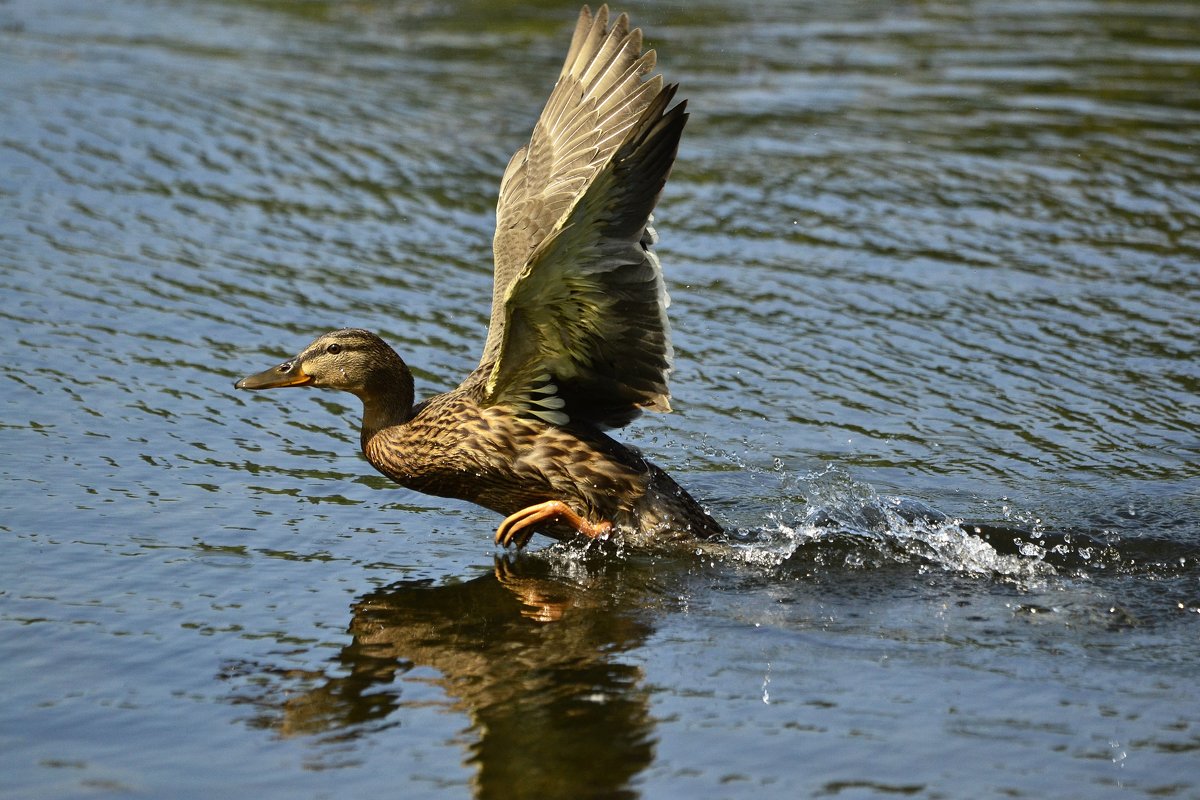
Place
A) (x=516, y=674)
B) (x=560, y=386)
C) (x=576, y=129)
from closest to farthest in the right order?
(x=516, y=674)
(x=560, y=386)
(x=576, y=129)

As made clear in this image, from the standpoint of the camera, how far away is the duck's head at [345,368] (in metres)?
6.80

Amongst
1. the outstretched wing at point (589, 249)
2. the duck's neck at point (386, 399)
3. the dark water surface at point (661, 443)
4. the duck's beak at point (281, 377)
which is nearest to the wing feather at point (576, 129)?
the outstretched wing at point (589, 249)

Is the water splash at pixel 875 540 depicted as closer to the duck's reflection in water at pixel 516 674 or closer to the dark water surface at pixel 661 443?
the dark water surface at pixel 661 443

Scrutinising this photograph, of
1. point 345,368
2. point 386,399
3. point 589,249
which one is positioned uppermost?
point 589,249

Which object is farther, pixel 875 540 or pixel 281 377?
pixel 281 377

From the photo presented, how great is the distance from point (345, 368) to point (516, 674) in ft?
6.57

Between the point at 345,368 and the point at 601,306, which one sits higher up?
the point at 601,306

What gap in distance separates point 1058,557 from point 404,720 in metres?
2.82

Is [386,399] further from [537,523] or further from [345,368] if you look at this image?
[537,523]

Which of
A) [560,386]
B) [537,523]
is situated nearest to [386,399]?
[560,386]

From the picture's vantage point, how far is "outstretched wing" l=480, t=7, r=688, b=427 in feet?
18.2

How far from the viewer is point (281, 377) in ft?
22.3

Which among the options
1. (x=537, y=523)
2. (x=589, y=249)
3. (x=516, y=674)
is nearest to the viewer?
(x=516, y=674)

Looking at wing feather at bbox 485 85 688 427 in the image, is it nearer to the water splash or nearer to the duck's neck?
the duck's neck
